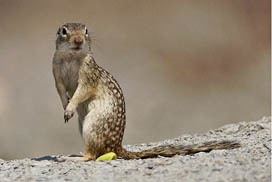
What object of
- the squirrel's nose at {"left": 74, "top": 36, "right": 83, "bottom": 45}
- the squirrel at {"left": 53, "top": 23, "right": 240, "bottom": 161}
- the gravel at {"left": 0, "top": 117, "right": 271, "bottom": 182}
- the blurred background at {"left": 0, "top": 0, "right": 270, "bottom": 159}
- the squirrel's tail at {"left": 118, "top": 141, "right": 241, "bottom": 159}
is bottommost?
the gravel at {"left": 0, "top": 117, "right": 271, "bottom": 182}

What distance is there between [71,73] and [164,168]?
3.82 ft

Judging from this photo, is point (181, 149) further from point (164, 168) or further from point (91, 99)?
point (164, 168)

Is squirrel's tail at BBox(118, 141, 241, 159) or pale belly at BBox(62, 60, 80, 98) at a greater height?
pale belly at BBox(62, 60, 80, 98)

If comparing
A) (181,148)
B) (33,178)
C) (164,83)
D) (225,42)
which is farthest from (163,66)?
(33,178)

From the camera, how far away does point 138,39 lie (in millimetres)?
11477

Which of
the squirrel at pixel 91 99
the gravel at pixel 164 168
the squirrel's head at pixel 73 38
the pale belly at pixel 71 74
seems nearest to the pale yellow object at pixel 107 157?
the squirrel at pixel 91 99

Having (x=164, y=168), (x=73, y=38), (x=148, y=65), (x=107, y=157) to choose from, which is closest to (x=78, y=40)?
(x=73, y=38)

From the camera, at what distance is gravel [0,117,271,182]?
473 cm

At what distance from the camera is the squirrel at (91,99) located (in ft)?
18.9

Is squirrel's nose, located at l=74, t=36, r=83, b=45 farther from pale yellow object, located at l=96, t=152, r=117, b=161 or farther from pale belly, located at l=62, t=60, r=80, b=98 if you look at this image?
pale yellow object, located at l=96, t=152, r=117, b=161

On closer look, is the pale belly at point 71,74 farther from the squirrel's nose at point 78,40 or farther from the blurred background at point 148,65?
the blurred background at point 148,65

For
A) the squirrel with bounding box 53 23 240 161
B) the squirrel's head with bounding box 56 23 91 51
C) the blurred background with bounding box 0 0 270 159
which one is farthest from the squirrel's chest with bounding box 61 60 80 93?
the blurred background with bounding box 0 0 270 159

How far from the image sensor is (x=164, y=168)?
507cm

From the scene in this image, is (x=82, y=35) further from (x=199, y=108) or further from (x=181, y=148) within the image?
(x=199, y=108)
